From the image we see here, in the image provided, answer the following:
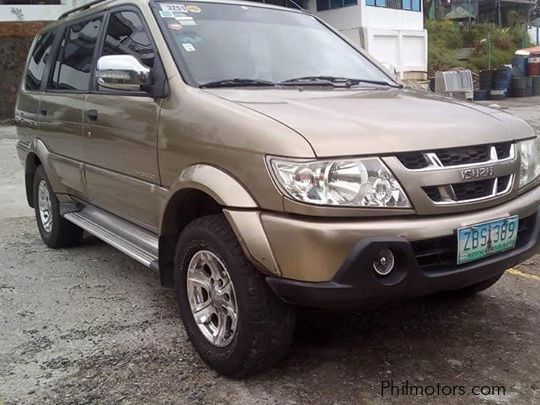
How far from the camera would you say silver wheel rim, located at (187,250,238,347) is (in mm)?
2793

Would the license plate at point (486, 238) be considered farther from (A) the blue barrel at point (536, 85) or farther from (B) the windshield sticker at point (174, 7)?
(A) the blue barrel at point (536, 85)

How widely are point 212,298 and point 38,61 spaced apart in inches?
138

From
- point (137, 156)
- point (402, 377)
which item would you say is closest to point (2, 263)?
point (137, 156)

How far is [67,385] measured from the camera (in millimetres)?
2838

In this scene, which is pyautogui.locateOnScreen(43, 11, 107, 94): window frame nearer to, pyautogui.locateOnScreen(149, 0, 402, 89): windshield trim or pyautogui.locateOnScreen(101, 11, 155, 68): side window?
pyautogui.locateOnScreen(101, 11, 155, 68): side window

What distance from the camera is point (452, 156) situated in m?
2.58

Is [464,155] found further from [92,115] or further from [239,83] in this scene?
[92,115]

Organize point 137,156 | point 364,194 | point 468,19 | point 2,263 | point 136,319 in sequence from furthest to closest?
point 468,19 → point 2,263 → point 136,319 → point 137,156 → point 364,194

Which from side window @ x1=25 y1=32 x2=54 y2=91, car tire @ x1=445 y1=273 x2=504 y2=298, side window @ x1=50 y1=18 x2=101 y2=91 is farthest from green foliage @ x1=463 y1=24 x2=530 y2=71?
car tire @ x1=445 y1=273 x2=504 y2=298

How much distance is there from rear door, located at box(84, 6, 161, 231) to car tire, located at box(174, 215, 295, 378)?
474 mm

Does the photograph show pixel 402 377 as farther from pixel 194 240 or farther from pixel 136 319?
pixel 136 319

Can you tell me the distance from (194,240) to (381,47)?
65.4ft

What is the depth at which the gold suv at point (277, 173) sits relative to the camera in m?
2.41

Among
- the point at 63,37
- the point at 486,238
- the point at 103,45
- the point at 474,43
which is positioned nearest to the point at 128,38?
the point at 103,45
